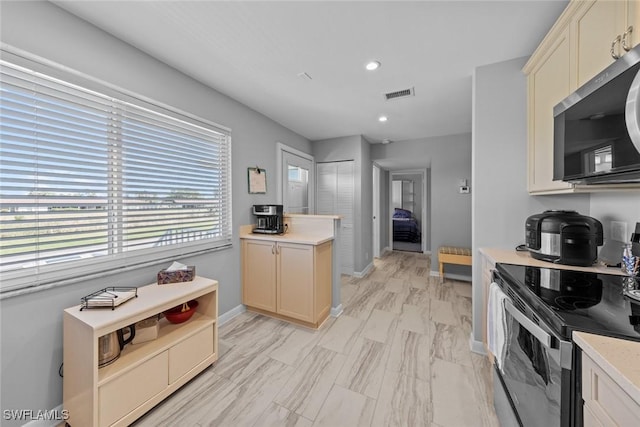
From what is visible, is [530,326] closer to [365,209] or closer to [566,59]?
[566,59]

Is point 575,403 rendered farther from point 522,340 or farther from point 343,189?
point 343,189

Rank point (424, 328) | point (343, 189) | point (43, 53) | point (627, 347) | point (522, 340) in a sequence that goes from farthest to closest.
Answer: point (343, 189)
point (424, 328)
point (43, 53)
point (522, 340)
point (627, 347)

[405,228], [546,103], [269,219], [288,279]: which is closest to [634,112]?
[546,103]

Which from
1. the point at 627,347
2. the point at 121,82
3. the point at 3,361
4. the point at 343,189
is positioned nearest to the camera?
the point at 627,347

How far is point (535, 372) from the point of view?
3.17 feet

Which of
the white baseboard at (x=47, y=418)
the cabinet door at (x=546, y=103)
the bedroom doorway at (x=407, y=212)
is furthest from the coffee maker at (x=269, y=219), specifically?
the bedroom doorway at (x=407, y=212)

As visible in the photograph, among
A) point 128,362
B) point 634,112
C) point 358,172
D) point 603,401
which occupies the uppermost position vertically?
point 358,172

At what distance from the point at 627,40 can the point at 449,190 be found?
10.5 ft

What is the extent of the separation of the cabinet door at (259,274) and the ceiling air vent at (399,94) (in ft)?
6.97

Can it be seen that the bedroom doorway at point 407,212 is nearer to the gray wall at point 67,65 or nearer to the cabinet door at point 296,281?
the cabinet door at point 296,281

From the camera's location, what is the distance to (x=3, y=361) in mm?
1214

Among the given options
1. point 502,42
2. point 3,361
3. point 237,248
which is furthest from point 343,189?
point 3,361

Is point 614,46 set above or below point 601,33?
below

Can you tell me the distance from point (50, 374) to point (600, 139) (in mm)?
3230
